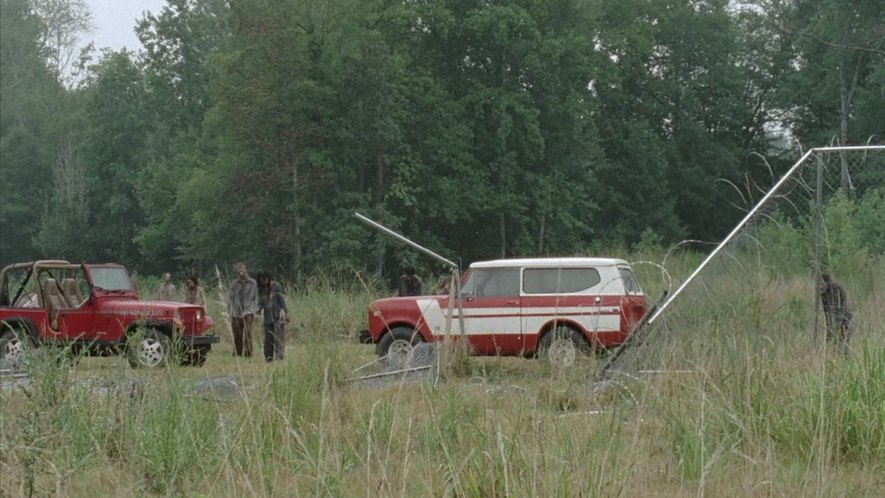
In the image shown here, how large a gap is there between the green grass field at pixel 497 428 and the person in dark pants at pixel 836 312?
0.38 ft

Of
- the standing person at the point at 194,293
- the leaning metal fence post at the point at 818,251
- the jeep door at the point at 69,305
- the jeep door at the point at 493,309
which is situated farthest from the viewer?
the standing person at the point at 194,293

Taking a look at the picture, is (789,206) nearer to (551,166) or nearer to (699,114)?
(551,166)

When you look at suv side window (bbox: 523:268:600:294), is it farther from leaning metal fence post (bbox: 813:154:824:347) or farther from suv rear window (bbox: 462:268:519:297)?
leaning metal fence post (bbox: 813:154:824:347)

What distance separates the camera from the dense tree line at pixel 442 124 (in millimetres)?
47219

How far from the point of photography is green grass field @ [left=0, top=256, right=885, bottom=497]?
6121 mm

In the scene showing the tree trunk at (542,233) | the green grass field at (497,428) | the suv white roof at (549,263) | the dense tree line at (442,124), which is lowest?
the green grass field at (497,428)

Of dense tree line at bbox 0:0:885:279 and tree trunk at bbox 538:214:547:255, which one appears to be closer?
dense tree line at bbox 0:0:885:279

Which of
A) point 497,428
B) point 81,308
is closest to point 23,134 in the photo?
point 81,308

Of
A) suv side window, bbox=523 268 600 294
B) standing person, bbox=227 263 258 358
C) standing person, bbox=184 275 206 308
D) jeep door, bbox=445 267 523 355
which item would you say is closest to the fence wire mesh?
suv side window, bbox=523 268 600 294

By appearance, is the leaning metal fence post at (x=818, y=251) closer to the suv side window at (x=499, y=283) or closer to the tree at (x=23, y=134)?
the suv side window at (x=499, y=283)

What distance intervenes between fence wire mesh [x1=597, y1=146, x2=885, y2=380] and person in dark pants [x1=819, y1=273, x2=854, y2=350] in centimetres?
6

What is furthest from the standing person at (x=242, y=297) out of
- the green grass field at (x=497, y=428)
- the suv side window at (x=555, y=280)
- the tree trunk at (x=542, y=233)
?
the tree trunk at (x=542, y=233)

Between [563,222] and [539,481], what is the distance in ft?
149

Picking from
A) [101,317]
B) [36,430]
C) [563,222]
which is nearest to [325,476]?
[36,430]
